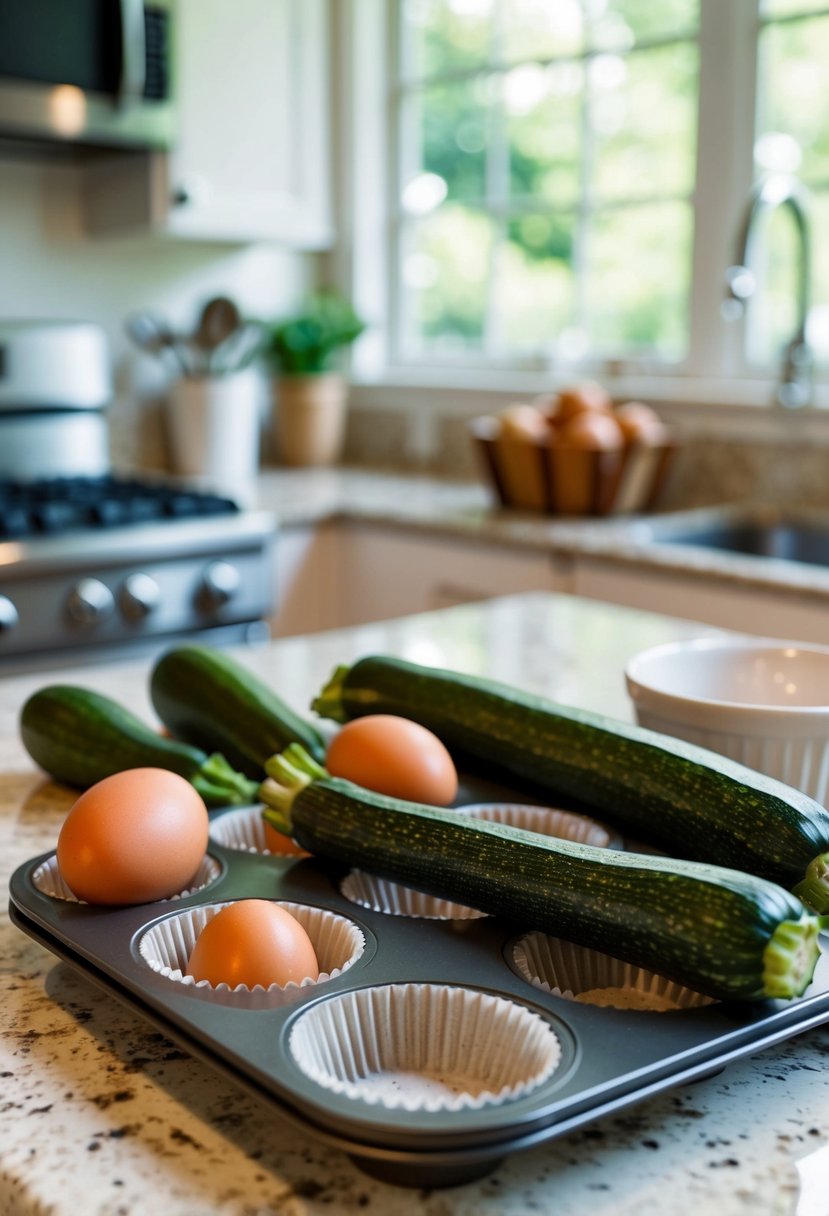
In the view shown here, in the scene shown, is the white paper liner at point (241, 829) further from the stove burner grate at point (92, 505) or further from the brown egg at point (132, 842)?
the stove burner grate at point (92, 505)

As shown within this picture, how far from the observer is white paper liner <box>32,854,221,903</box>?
72 centimetres

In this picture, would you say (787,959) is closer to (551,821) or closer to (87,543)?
(551,821)

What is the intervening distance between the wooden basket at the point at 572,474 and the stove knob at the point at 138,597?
70 centimetres

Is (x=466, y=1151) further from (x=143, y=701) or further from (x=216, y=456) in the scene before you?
(x=216, y=456)

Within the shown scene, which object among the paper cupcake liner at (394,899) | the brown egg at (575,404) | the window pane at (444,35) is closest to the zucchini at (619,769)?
the paper cupcake liner at (394,899)

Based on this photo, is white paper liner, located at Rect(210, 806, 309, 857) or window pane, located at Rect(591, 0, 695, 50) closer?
white paper liner, located at Rect(210, 806, 309, 857)

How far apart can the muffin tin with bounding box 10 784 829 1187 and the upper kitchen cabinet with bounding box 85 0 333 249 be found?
229 centimetres

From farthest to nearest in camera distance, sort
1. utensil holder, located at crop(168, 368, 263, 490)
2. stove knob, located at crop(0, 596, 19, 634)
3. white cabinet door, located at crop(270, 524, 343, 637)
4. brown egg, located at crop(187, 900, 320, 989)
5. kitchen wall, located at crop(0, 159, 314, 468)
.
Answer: utensil holder, located at crop(168, 368, 263, 490) < kitchen wall, located at crop(0, 159, 314, 468) < white cabinet door, located at crop(270, 524, 343, 637) < stove knob, located at crop(0, 596, 19, 634) < brown egg, located at crop(187, 900, 320, 989)

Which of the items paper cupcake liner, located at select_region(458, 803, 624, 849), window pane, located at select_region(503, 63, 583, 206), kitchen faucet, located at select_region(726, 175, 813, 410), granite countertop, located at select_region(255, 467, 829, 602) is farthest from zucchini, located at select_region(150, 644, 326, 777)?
window pane, located at select_region(503, 63, 583, 206)

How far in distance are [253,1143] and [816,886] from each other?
30 cm

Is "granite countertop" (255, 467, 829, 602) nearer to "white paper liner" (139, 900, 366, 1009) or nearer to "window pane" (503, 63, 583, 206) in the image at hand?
"window pane" (503, 63, 583, 206)

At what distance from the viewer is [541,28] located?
2996 millimetres

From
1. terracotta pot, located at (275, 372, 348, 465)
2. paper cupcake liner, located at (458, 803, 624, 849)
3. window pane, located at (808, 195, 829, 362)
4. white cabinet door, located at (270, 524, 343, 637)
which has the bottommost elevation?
white cabinet door, located at (270, 524, 343, 637)

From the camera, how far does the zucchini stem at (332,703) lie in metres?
0.97
